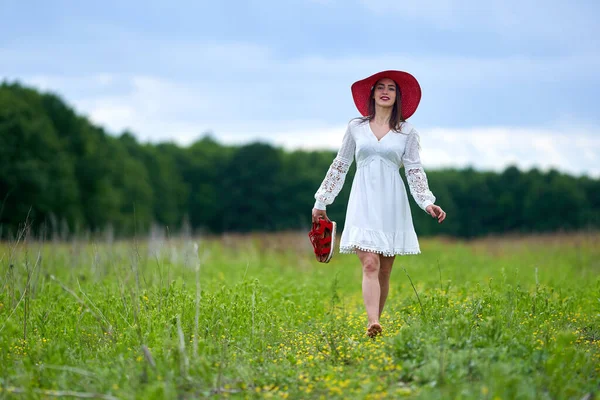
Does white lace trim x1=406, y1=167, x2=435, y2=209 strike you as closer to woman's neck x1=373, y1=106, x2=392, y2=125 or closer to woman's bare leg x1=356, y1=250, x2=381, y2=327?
woman's neck x1=373, y1=106, x2=392, y2=125

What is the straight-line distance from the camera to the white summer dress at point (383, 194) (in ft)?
19.8

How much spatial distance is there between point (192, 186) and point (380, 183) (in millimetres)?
54053

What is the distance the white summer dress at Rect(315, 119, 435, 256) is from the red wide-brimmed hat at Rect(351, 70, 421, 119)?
0.87 feet

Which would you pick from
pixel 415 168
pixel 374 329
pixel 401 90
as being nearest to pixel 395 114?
pixel 401 90

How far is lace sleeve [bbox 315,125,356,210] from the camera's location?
251 inches

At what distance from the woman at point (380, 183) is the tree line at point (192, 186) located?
2006cm

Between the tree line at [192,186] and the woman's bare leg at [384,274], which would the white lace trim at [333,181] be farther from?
the tree line at [192,186]

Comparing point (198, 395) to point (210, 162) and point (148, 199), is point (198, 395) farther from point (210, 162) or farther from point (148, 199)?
point (210, 162)

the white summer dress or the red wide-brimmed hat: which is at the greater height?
the red wide-brimmed hat

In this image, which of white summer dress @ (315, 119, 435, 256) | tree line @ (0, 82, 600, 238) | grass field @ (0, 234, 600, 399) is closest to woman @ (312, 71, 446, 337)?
white summer dress @ (315, 119, 435, 256)

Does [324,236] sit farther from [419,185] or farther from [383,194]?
[419,185]

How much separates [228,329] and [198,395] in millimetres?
1856

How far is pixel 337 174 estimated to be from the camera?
6449 mm

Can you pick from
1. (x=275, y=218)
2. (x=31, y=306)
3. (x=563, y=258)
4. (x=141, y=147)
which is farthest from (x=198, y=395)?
(x=141, y=147)
